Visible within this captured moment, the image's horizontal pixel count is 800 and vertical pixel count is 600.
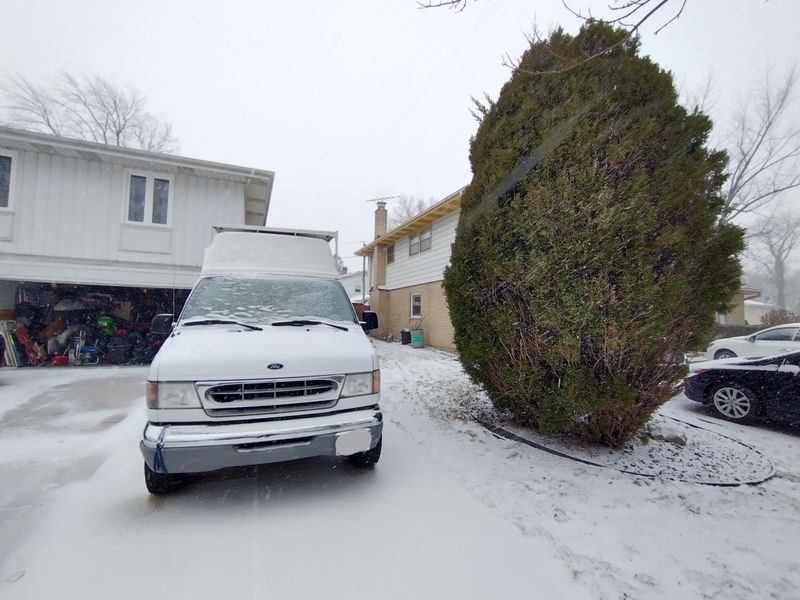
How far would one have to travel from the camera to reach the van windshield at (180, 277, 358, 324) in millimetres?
3832

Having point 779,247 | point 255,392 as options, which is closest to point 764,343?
Result: point 255,392

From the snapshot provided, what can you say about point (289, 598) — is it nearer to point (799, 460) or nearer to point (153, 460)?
point (153, 460)

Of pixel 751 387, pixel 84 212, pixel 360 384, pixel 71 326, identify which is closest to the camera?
pixel 360 384

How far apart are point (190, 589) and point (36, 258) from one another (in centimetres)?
1079

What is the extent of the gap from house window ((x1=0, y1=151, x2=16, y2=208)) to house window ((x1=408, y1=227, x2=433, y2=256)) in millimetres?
12193

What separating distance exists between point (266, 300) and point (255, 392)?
4.70ft

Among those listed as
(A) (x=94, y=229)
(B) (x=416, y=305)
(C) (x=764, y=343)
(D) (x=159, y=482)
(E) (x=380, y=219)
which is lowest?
(D) (x=159, y=482)

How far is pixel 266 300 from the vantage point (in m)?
4.12

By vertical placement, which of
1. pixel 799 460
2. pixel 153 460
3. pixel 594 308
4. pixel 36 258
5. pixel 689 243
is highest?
pixel 36 258

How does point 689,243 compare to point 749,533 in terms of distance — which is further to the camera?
point 689,243

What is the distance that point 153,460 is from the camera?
8.90ft

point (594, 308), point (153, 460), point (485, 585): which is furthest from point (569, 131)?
point (153, 460)

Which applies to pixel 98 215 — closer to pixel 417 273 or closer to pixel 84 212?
pixel 84 212

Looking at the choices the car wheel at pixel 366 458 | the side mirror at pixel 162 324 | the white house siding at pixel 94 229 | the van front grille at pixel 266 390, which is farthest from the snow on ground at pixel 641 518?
the white house siding at pixel 94 229
